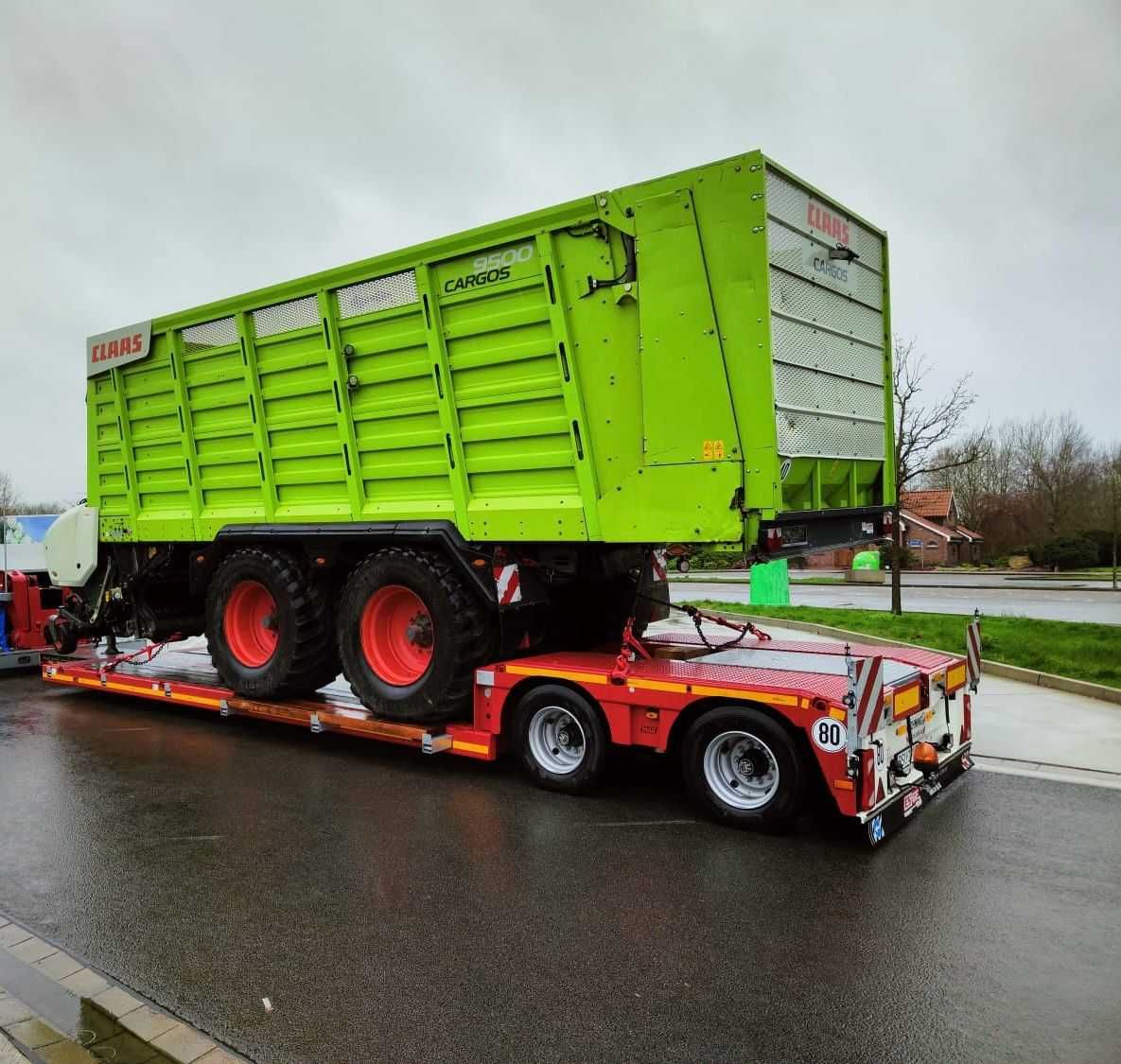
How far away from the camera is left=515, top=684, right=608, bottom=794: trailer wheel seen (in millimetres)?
5695

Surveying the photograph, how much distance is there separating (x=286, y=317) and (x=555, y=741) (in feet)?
13.6

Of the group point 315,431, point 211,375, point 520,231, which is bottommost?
point 315,431

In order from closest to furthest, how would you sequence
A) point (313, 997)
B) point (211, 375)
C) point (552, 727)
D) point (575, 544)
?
point (313, 997)
point (552, 727)
point (575, 544)
point (211, 375)

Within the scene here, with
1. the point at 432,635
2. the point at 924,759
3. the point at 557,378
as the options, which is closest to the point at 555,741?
the point at 432,635

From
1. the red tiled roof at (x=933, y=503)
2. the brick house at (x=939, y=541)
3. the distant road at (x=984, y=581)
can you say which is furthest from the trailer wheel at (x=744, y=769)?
the red tiled roof at (x=933, y=503)

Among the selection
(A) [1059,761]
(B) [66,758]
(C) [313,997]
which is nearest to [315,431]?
(B) [66,758]

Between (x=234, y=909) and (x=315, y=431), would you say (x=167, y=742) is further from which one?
(x=234, y=909)

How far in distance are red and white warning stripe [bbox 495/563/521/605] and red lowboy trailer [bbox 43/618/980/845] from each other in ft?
1.46

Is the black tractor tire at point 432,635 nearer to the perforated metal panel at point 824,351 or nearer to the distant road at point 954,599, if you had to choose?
the perforated metal panel at point 824,351

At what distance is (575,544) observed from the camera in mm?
6605

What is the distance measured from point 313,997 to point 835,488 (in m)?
Result: 4.61

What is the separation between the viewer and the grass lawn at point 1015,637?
9469mm

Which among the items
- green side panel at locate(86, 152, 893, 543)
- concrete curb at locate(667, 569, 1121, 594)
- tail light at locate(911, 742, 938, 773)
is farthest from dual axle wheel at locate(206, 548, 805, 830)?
concrete curb at locate(667, 569, 1121, 594)

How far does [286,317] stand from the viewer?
749 centimetres
